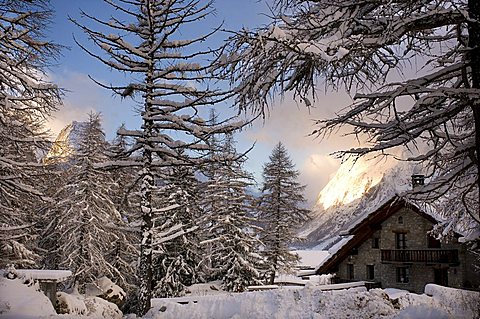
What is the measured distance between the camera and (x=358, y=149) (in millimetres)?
6266

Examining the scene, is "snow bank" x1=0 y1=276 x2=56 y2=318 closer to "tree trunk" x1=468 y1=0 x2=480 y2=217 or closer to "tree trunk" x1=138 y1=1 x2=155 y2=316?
"tree trunk" x1=138 y1=1 x2=155 y2=316

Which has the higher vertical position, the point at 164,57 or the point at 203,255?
the point at 164,57

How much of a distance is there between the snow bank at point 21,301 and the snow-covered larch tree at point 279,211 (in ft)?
74.3

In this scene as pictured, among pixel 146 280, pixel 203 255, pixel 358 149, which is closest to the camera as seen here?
pixel 358 149

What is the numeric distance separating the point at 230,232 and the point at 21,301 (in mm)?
20625

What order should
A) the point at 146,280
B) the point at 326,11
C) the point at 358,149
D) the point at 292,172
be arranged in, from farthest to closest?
1. the point at 292,172
2. the point at 146,280
3. the point at 358,149
4. the point at 326,11

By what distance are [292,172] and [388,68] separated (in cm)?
2907

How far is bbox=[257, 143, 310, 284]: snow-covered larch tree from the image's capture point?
33094 mm

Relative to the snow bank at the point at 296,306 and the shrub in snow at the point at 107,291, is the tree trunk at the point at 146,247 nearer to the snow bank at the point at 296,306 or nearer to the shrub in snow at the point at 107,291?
the snow bank at the point at 296,306

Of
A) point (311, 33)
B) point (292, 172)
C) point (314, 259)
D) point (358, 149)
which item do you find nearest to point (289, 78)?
point (311, 33)

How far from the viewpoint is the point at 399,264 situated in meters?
27.4

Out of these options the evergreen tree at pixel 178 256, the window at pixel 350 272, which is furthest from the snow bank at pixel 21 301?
the window at pixel 350 272

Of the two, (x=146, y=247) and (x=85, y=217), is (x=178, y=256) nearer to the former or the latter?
(x=85, y=217)

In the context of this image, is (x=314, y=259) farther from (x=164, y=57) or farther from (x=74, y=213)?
(x=164, y=57)
